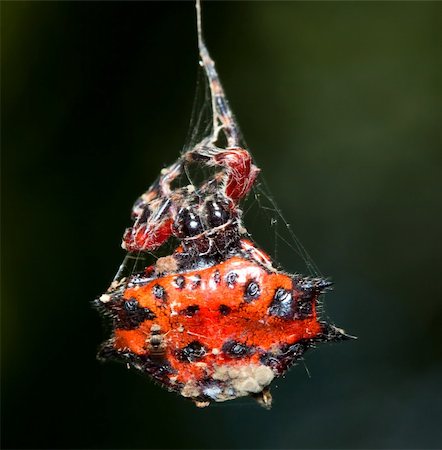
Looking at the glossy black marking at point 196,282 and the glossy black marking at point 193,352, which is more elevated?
the glossy black marking at point 196,282

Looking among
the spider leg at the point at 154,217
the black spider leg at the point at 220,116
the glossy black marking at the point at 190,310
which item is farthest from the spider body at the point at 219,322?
the black spider leg at the point at 220,116

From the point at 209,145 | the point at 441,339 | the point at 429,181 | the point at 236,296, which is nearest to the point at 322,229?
the point at 429,181

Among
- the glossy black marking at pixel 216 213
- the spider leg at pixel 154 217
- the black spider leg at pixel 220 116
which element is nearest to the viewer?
the glossy black marking at pixel 216 213

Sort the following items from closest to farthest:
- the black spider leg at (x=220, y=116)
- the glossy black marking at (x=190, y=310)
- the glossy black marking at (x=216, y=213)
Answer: the glossy black marking at (x=190, y=310) < the glossy black marking at (x=216, y=213) < the black spider leg at (x=220, y=116)

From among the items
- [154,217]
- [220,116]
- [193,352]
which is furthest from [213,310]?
[220,116]

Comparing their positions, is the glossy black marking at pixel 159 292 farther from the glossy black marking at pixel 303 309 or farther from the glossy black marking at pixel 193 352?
the glossy black marking at pixel 303 309

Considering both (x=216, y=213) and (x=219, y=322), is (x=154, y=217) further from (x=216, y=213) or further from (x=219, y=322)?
(x=219, y=322)

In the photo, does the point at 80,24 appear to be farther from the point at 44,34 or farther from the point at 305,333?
the point at 305,333

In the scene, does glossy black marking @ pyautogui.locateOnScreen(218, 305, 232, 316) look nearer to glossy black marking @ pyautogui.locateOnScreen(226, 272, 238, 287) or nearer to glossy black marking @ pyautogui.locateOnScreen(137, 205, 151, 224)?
glossy black marking @ pyautogui.locateOnScreen(226, 272, 238, 287)

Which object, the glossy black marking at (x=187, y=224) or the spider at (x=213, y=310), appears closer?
the spider at (x=213, y=310)
